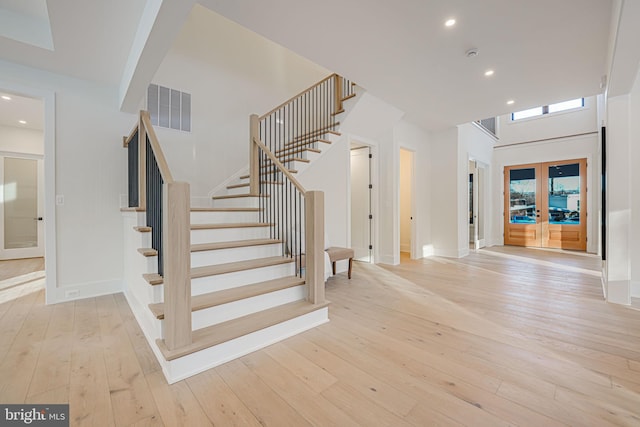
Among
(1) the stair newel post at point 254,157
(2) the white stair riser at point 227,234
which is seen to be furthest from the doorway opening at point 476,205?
(2) the white stair riser at point 227,234

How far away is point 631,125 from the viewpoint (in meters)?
3.19

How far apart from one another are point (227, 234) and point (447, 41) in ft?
10.2

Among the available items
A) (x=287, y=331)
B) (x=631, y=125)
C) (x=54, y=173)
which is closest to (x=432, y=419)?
(x=287, y=331)

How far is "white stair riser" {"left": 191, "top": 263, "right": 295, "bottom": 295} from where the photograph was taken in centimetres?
228

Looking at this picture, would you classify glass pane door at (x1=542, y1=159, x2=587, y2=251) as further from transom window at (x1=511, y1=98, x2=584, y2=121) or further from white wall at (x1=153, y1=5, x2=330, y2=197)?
white wall at (x1=153, y1=5, x2=330, y2=197)

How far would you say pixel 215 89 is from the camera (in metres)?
4.56

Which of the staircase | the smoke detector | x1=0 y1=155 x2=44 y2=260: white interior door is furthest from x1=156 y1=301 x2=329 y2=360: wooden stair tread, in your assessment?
x1=0 y1=155 x2=44 y2=260: white interior door

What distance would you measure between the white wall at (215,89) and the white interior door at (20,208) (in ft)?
15.4

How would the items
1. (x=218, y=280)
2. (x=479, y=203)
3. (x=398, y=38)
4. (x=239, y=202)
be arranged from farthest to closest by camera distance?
1. (x=479, y=203)
2. (x=239, y=202)
3. (x=398, y=38)
4. (x=218, y=280)

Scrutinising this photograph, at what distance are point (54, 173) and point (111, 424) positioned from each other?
10.2 feet

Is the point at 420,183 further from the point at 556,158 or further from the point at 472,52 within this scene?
the point at 556,158

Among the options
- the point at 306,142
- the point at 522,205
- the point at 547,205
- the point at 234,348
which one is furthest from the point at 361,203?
the point at 547,205

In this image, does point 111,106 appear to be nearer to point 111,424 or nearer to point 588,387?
point 111,424

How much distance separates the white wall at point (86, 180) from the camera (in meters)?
3.19
